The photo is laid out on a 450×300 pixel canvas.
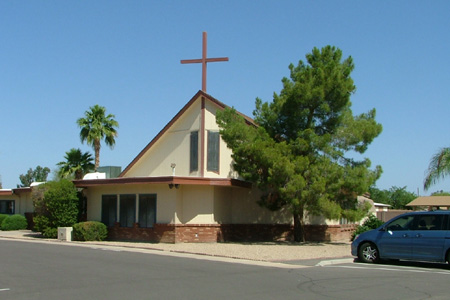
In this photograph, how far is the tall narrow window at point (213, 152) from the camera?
2575 cm

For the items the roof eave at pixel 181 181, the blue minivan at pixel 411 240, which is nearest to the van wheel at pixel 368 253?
the blue minivan at pixel 411 240

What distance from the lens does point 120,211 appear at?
25.7m

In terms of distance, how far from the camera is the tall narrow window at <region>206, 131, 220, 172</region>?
2575 cm

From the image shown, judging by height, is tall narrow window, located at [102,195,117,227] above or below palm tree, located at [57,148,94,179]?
below

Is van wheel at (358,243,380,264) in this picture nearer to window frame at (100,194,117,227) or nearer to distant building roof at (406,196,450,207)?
window frame at (100,194,117,227)

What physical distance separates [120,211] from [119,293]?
15498mm

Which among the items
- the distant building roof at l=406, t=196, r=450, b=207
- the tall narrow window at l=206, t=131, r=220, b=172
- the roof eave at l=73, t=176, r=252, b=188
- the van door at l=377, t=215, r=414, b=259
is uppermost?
the tall narrow window at l=206, t=131, r=220, b=172

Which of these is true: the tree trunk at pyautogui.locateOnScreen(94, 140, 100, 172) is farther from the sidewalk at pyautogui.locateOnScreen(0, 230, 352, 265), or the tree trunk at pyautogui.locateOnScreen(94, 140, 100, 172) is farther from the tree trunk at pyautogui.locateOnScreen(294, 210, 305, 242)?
the tree trunk at pyautogui.locateOnScreen(294, 210, 305, 242)

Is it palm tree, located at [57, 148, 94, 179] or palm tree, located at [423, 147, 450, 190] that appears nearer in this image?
palm tree, located at [423, 147, 450, 190]

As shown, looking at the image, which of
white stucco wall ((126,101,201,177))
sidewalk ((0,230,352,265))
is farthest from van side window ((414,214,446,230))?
white stucco wall ((126,101,201,177))

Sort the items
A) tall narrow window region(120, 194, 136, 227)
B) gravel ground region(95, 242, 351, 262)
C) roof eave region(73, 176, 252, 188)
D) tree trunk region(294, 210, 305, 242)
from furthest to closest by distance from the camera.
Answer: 1. tall narrow window region(120, 194, 136, 227)
2. tree trunk region(294, 210, 305, 242)
3. roof eave region(73, 176, 252, 188)
4. gravel ground region(95, 242, 351, 262)

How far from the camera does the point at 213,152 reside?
25.8 meters

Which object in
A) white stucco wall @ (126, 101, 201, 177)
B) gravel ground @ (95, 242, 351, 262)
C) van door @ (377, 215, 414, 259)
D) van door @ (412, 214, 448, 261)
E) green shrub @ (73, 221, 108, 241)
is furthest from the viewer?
white stucco wall @ (126, 101, 201, 177)

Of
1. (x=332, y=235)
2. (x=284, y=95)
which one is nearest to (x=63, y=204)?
(x=284, y=95)
